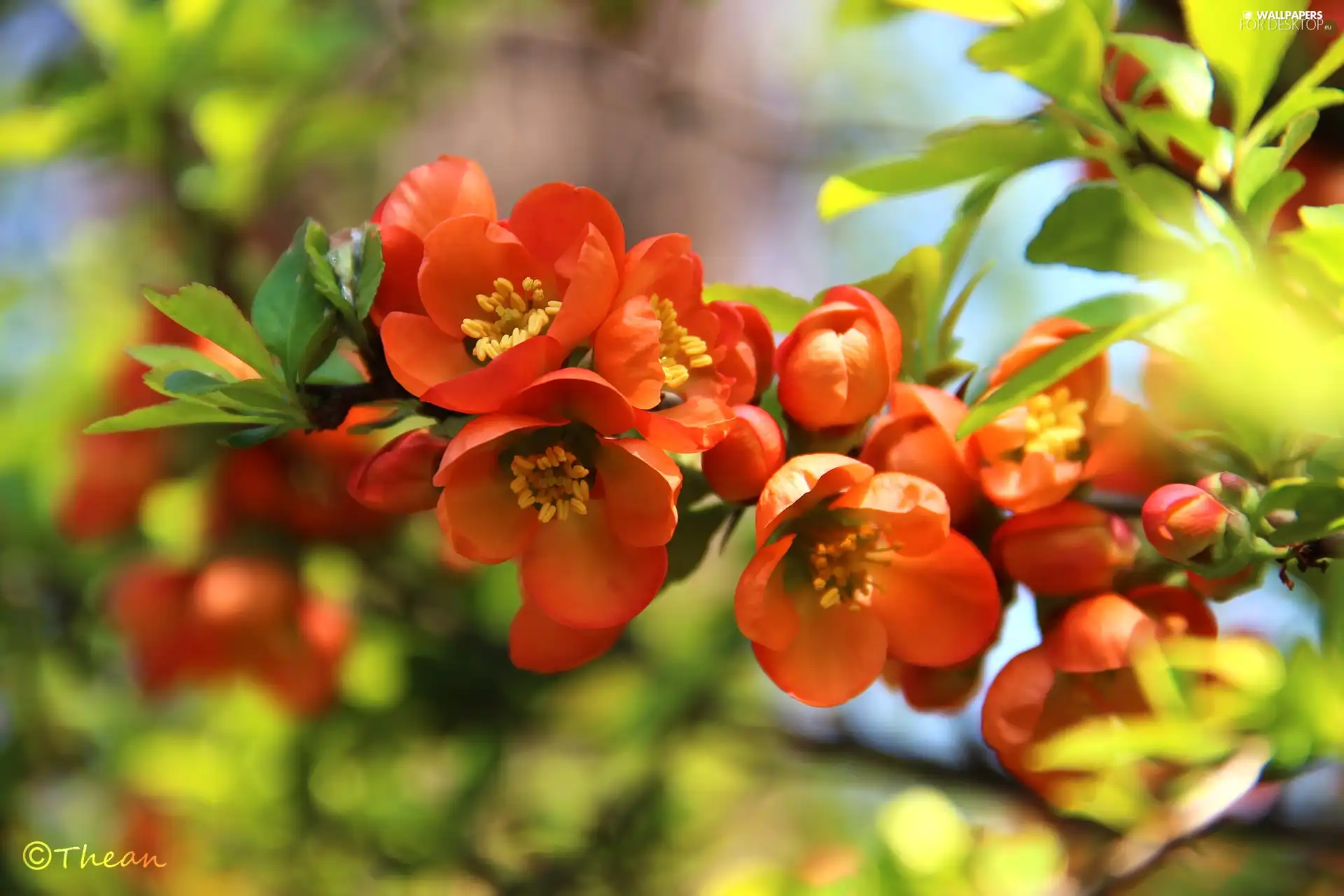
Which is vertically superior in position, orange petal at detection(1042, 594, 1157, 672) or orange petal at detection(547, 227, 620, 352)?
orange petal at detection(547, 227, 620, 352)

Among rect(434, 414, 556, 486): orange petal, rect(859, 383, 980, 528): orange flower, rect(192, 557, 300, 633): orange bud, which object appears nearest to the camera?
rect(434, 414, 556, 486): orange petal

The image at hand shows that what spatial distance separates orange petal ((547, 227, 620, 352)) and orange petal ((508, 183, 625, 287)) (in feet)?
0.07

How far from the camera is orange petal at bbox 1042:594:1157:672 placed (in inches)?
21.4

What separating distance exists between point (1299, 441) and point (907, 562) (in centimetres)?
20

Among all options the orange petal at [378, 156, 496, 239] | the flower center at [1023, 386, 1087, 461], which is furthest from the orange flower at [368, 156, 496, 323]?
the flower center at [1023, 386, 1087, 461]

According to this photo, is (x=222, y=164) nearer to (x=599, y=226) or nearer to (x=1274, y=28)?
(x=599, y=226)

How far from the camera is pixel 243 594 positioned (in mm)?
1132

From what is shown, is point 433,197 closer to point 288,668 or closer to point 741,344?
point 741,344

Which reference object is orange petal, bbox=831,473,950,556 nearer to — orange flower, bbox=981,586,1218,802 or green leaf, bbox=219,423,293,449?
orange flower, bbox=981,586,1218,802

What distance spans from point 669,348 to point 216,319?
0.22 m

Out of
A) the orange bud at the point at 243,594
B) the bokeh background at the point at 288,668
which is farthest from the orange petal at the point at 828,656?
the orange bud at the point at 243,594

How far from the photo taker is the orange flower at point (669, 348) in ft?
1.60

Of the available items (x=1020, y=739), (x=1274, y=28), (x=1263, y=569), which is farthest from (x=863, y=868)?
(x=1274, y=28)

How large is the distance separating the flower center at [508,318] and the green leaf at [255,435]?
100mm
